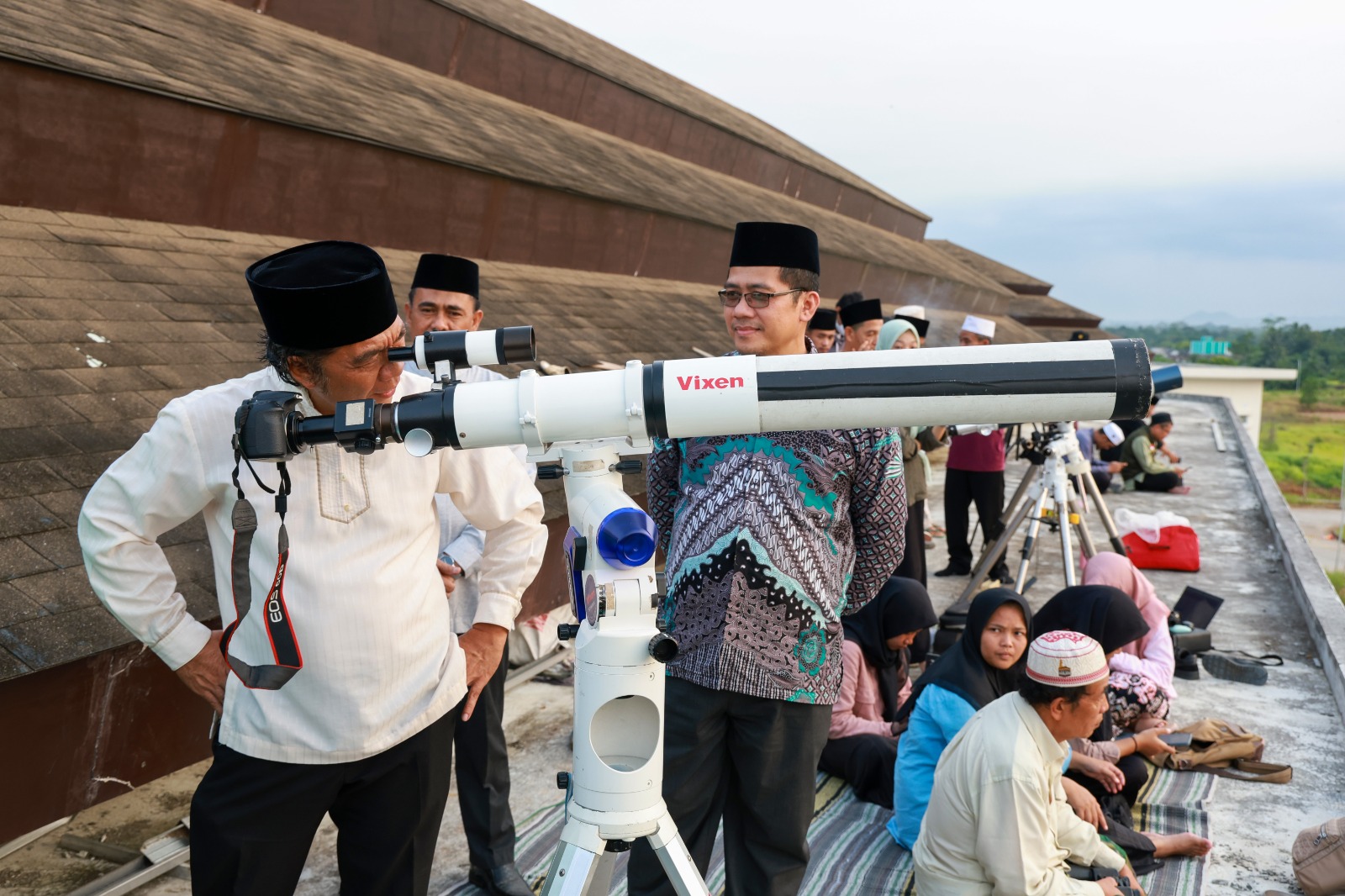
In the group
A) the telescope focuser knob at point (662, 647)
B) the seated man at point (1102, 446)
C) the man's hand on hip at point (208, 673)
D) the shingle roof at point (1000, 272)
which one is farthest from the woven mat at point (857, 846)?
the shingle roof at point (1000, 272)

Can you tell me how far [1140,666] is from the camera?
18.1 ft

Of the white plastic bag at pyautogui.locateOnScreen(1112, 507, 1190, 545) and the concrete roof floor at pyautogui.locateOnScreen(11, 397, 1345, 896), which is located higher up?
the white plastic bag at pyautogui.locateOnScreen(1112, 507, 1190, 545)

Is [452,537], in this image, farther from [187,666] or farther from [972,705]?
[972,705]

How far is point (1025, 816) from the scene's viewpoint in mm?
3330

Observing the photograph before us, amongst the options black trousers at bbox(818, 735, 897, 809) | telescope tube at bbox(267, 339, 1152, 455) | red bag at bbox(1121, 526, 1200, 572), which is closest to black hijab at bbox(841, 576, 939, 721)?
black trousers at bbox(818, 735, 897, 809)

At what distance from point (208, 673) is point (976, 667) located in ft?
9.77

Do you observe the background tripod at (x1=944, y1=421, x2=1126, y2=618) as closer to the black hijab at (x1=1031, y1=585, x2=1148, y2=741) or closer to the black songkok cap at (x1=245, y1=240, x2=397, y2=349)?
the black hijab at (x1=1031, y1=585, x2=1148, y2=741)

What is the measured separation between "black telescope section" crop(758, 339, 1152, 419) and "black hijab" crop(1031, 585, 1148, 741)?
322 cm

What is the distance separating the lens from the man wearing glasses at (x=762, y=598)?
8.65ft

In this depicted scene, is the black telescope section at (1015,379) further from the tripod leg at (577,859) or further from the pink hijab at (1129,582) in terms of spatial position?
the pink hijab at (1129,582)

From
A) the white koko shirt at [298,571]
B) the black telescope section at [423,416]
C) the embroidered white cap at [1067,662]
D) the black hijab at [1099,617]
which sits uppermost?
the black telescope section at [423,416]

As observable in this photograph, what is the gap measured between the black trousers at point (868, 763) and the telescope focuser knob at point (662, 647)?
3.30 m

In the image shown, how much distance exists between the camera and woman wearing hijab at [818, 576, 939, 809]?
4.91 meters

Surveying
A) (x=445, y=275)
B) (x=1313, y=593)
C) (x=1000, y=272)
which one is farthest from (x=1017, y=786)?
(x=1000, y=272)
